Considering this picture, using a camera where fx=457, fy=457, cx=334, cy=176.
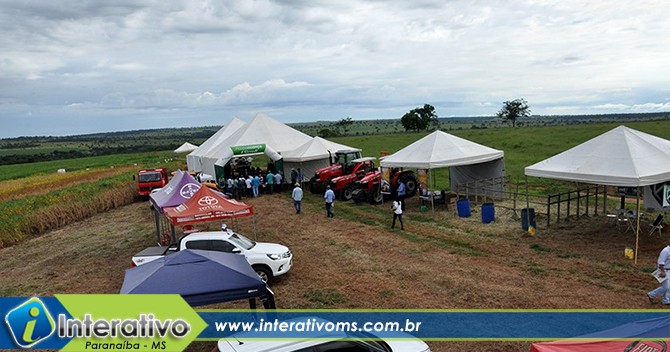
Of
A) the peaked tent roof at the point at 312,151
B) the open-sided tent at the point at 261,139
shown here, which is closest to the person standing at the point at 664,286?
the peaked tent roof at the point at 312,151

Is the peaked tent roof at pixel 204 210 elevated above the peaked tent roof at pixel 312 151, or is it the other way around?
the peaked tent roof at pixel 312 151

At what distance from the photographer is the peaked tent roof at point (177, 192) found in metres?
14.3

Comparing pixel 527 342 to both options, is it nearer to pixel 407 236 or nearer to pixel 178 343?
pixel 178 343

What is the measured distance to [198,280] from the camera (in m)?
7.76

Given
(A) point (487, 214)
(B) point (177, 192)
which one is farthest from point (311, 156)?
(B) point (177, 192)

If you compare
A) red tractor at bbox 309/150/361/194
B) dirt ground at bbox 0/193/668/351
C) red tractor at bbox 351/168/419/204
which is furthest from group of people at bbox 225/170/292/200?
red tractor at bbox 351/168/419/204

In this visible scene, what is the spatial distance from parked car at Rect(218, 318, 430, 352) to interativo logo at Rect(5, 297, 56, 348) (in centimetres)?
380

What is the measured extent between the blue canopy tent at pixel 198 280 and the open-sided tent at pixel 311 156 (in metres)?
20.5

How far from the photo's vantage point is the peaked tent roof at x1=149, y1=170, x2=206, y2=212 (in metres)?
14.3

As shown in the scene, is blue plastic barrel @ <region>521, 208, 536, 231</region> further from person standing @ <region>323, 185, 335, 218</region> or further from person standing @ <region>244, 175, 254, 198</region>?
person standing @ <region>244, 175, 254, 198</region>

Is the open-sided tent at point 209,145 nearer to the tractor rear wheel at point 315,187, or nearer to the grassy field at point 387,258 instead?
the tractor rear wheel at point 315,187

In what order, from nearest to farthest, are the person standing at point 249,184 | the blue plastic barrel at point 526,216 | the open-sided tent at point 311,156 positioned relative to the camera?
the blue plastic barrel at point 526,216, the person standing at point 249,184, the open-sided tent at point 311,156

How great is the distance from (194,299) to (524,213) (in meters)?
12.4

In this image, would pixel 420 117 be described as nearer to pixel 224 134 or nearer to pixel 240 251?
pixel 224 134
